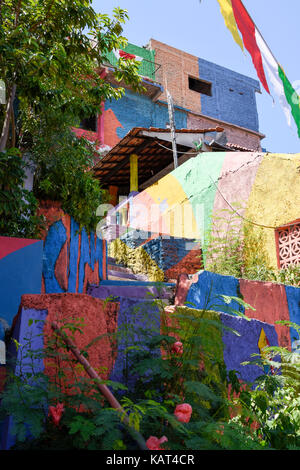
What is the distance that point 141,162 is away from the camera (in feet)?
47.0

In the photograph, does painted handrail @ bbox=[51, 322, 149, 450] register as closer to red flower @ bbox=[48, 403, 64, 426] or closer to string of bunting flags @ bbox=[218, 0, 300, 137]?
red flower @ bbox=[48, 403, 64, 426]

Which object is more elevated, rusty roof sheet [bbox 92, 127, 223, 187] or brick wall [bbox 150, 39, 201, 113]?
brick wall [bbox 150, 39, 201, 113]

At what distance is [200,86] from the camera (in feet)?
65.4

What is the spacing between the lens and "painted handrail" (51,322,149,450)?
181 centimetres

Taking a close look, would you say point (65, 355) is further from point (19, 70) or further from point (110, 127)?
point (110, 127)

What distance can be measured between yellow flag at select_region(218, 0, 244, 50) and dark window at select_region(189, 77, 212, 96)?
56.4 ft

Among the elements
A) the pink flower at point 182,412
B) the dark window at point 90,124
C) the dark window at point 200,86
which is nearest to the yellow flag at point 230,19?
the pink flower at point 182,412

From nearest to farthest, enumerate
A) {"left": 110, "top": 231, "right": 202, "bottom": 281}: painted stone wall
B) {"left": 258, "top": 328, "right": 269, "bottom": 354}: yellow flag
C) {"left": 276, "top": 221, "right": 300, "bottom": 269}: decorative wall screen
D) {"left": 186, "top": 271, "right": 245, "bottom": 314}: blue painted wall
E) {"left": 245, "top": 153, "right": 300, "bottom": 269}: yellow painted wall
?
{"left": 258, "top": 328, "right": 269, "bottom": 354}: yellow flag, {"left": 186, "top": 271, "right": 245, "bottom": 314}: blue painted wall, {"left": 276, "top": 221, "right": 300, "bottom": 269}: decorative wall screen, {"left": 245, "top": 153, "right": 300, "bottom": 269}: yellow painted wall, {"left": 110, "top": 231, "right": 202, "bottom": 281}: painted stone wall

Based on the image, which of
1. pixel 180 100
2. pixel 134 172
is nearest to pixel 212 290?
pixel 134 172

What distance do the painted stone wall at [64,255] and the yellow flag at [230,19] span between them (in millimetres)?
3346

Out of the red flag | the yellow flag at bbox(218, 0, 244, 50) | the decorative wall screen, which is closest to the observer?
the yellow flag at bbox(218, 0, 244, 50)

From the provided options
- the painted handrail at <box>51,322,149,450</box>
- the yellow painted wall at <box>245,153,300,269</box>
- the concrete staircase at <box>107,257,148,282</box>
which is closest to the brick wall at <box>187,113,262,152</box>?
the concrete staircase at <box>107,257,148,282</box>

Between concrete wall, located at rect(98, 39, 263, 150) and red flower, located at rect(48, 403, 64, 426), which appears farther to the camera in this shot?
concrete wall, located at rect(98, 39, 263, 150)

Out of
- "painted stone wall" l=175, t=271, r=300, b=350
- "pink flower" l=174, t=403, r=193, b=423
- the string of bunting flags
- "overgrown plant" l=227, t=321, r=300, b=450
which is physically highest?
the string of bunting flags
